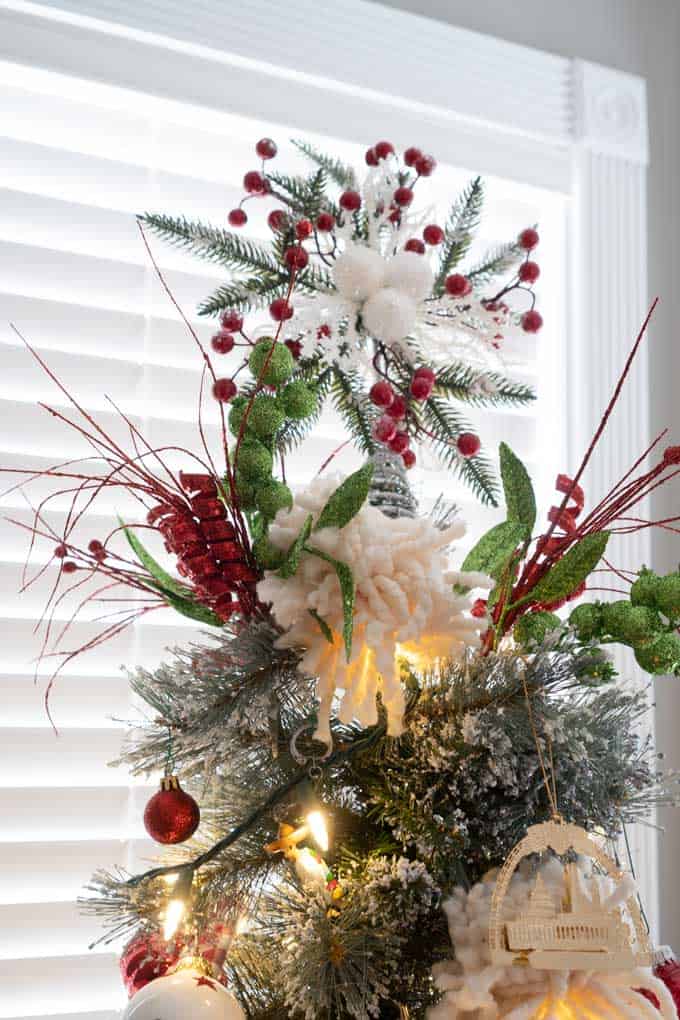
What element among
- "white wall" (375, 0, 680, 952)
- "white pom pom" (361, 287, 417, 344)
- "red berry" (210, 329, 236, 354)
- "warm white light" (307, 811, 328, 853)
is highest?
"white wall" (375, 0, 680, 952)

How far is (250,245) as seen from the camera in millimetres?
925

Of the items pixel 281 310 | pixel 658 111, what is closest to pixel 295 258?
pixel 281 310

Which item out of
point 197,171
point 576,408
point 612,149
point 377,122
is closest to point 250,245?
point 197,171

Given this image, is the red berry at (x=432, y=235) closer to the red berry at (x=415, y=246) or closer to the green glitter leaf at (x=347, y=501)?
the red berry at (x=415, y=246)

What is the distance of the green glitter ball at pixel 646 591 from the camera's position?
743 mm

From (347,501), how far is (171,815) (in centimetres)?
25

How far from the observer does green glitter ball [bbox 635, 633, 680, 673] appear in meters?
0.73

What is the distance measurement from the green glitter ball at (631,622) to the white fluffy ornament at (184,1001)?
14.4 inches

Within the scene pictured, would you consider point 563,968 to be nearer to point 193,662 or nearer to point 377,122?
point 193,662

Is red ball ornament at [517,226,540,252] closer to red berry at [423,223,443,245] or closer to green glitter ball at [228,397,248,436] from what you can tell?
red berry at [423,223,443,245]

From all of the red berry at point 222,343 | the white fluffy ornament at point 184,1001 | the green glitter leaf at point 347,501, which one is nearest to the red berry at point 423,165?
the red berry at point 222,343

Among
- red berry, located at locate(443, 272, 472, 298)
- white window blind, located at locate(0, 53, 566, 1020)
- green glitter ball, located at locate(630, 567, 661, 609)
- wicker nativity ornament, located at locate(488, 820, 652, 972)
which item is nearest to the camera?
wicker nativity ornament, located at locate(488, 820, 652, 972)

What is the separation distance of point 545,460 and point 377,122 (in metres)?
0.50

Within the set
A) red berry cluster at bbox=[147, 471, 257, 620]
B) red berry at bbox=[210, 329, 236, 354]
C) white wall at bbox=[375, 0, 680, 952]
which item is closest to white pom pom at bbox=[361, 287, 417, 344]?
red berry at bbox=[210, 329, 236, 354]
